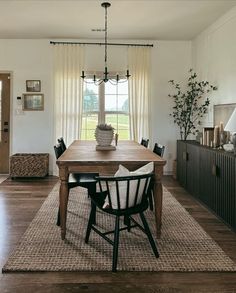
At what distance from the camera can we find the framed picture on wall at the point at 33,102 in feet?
20.7

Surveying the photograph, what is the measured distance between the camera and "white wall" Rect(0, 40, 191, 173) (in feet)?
20.5

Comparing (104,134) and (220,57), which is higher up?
(220,57)

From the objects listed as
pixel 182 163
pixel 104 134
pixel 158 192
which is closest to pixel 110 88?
pixel 182 163

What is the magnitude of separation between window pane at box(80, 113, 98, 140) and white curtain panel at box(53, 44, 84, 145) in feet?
0.49

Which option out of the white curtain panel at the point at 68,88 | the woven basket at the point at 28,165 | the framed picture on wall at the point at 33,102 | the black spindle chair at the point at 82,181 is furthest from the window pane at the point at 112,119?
the black spindle chair at the point at 82,181

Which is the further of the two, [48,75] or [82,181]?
[48,75]

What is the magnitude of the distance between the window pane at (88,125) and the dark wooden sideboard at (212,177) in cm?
201

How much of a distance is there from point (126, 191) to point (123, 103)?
4180mm

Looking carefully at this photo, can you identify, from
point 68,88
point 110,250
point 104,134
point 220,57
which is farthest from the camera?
point 68,88

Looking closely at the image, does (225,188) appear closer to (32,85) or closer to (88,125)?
(88,125)

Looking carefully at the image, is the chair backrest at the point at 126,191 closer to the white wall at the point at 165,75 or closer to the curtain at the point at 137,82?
the curtain at the point at 137,82

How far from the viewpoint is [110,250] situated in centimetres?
275

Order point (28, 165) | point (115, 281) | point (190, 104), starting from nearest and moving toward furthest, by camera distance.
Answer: point (115, 281) → point (28, 165) → point (190, 104)

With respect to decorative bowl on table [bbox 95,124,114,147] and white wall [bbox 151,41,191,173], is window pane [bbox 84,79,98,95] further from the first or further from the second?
decorative bowl on table [bbox 95,124,114,147]
